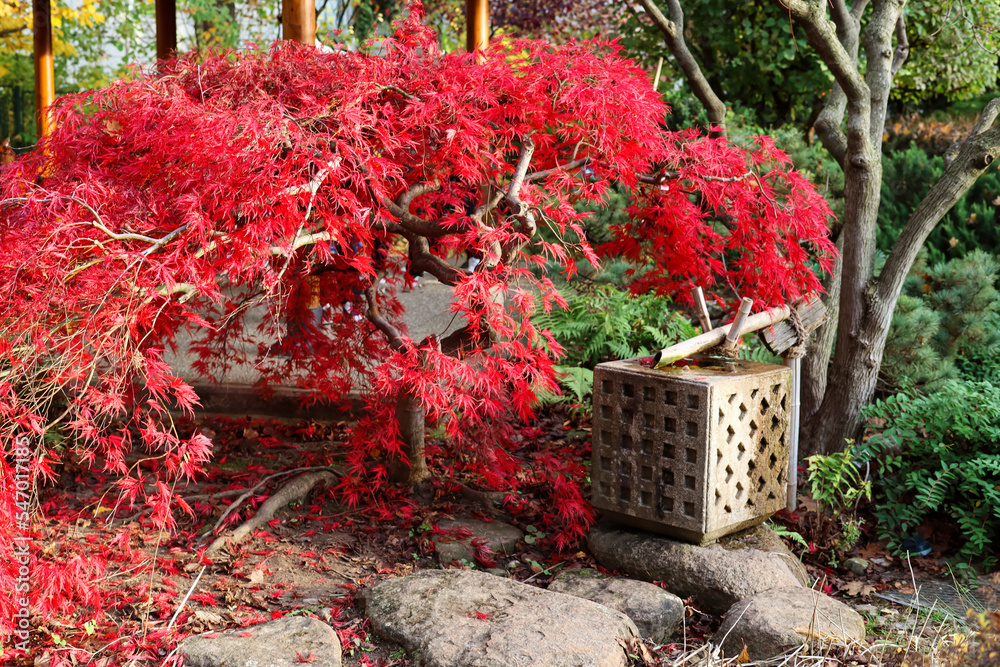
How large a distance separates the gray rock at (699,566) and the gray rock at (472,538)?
0.37 metres

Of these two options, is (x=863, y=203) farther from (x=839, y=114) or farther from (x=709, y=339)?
(x=709, y=339)

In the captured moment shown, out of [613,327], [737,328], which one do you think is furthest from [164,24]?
[737,328]

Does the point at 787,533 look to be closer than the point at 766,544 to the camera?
No

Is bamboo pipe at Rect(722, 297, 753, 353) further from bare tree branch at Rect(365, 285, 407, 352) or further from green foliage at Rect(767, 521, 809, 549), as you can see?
bare tree branch at Rect(365, 285, 407, 352)

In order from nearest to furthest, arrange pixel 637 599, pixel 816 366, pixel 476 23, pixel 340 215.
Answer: pixel 637 599, pixel 340 215, pixel 816 366, pixel 476 23

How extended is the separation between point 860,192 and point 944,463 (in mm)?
1334

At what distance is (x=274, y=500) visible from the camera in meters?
3.50

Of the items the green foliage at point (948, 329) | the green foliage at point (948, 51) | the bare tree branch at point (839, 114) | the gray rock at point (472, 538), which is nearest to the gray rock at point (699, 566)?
the gray rock at point (472, 538)

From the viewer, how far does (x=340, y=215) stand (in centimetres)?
295

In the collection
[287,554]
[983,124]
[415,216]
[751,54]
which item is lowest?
A: [287,554]

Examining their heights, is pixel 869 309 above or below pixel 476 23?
below

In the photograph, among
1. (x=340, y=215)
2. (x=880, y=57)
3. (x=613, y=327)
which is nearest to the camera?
(x=340, y=215)

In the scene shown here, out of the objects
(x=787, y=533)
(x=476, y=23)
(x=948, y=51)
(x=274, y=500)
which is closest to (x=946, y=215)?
(x=948, y=51)

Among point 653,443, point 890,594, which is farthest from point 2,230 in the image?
point 890,594
